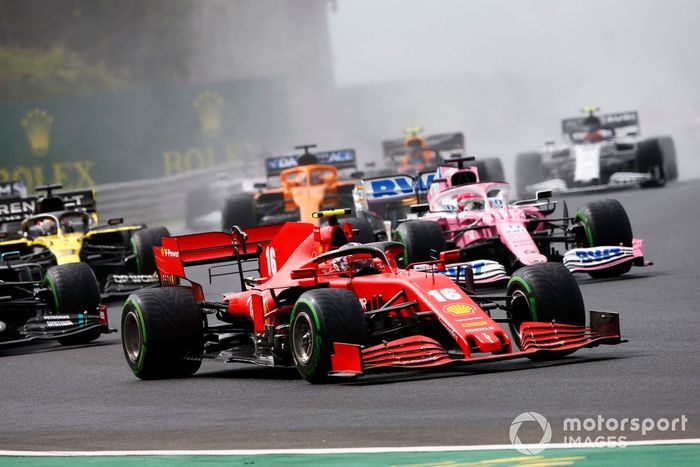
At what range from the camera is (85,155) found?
1826 inches

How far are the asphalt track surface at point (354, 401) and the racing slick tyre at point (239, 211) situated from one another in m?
17.4

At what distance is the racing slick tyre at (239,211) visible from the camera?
32.9 meters

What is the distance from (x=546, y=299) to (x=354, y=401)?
2.17 meters

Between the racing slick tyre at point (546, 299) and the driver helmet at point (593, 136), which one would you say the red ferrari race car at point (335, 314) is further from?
the driver helmet at point (593, 136)

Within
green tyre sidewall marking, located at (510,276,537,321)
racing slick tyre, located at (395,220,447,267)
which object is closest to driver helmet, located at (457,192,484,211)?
racing slick tyre, located at (395,220,447,267)

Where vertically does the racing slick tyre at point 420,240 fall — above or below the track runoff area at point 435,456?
above

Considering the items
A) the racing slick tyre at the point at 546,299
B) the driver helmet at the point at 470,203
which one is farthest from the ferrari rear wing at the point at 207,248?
the driver helmet at the point at 470,203

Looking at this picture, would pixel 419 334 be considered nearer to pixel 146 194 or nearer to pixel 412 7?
pixel 146 194

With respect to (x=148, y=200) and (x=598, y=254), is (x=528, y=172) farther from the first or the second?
(x=598, y=254)

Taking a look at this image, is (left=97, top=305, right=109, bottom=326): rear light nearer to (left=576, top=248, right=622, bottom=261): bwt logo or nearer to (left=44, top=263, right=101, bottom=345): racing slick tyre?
(left=44, top=263, right=101, bottom=345): racing slick tyre

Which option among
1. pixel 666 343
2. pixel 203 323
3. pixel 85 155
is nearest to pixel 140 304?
pixel 203 323

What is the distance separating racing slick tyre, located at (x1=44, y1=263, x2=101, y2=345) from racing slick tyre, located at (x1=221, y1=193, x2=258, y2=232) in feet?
48.9

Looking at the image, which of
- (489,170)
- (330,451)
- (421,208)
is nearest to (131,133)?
(489,170)

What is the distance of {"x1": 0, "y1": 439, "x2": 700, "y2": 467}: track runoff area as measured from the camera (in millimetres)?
8070
